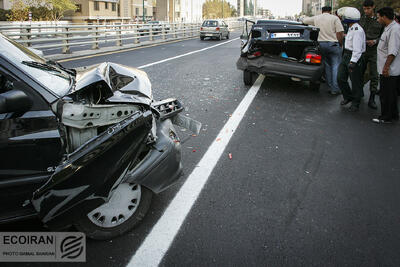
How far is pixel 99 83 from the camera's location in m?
2.88

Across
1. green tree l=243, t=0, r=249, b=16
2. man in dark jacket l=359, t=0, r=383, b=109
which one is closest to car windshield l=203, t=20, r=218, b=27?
man in dark jacket l=359, t=0, r=383, b=109

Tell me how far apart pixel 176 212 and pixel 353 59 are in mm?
4926

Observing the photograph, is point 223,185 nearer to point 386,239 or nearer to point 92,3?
point 386,239

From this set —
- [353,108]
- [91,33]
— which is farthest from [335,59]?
[91,33]

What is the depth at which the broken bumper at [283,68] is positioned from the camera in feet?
27.5

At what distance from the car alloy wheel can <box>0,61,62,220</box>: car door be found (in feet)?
1.65

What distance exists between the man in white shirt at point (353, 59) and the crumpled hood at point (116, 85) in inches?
173

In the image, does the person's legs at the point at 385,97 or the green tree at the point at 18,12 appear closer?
the person's legs at the point at 385,97

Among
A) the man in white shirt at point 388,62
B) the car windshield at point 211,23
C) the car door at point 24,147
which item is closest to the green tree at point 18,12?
the car windshield at point 211,23

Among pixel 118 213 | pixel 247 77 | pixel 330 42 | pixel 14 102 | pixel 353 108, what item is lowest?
pixel 118 213

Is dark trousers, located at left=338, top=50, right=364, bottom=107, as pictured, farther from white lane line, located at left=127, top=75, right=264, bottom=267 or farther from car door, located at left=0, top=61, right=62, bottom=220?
car door, located at left=0, top=61, right=62, bottom=220

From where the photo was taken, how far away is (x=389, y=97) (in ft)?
20.7

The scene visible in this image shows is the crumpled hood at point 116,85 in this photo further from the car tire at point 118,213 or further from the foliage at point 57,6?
the foliage at point 57,6

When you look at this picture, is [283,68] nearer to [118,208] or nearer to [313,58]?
[313,58]
